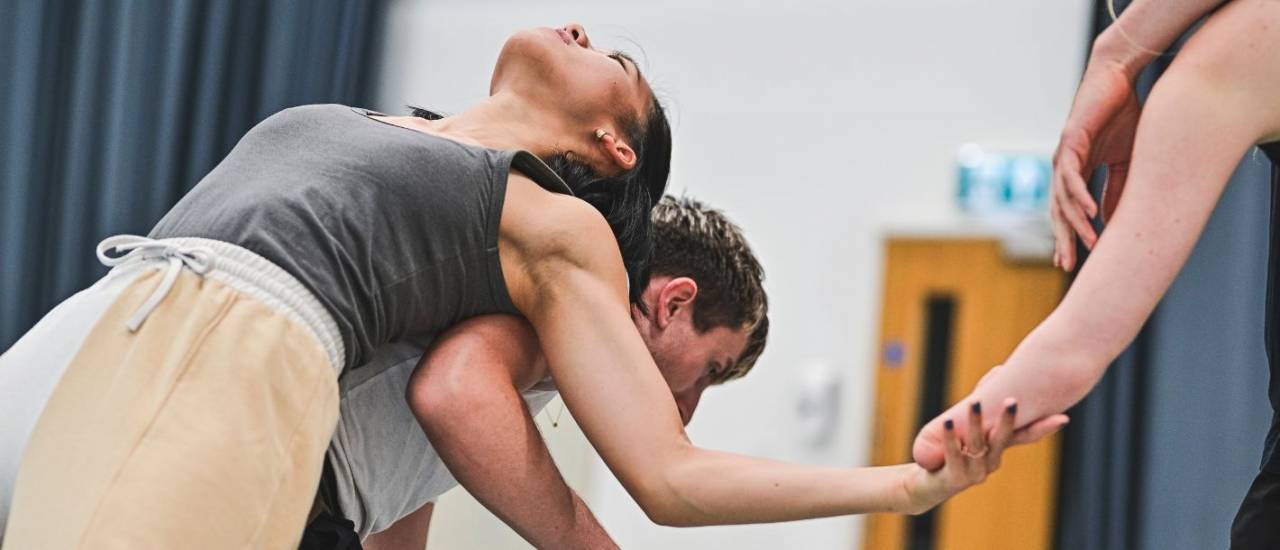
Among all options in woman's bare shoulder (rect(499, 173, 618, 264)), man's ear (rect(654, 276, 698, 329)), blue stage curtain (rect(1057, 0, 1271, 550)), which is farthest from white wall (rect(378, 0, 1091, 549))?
woman's bare shoulder (rect(499, 173, 618, 264))

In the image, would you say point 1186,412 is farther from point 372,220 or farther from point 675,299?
point 372,220

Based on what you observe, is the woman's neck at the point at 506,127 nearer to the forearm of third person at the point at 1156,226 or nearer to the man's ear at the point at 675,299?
the man's ear at the point at 675,299

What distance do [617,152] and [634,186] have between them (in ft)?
0.18

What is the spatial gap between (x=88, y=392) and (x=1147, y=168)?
3.12ft

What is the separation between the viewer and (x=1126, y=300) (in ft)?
3.78

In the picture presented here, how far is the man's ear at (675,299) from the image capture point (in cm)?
179

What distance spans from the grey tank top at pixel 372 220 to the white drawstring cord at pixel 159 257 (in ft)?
0.10

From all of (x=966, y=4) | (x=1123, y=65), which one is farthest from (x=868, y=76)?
(x=1123, y=65)

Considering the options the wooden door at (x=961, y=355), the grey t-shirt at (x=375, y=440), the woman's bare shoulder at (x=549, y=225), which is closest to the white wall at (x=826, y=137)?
the wooden door at (x=961, y=355)

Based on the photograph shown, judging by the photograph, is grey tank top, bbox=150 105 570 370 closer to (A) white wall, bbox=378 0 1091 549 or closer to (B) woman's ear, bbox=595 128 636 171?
(B) woman's ear, bbox=595 128 636 171

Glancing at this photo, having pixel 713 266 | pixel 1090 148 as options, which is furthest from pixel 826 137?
pixel 1090 148

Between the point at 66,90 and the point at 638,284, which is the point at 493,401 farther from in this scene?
the point at 66,90

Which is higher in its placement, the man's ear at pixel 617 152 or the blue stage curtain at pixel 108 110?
the man's ear at pixel 617 152

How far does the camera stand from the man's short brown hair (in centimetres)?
183
